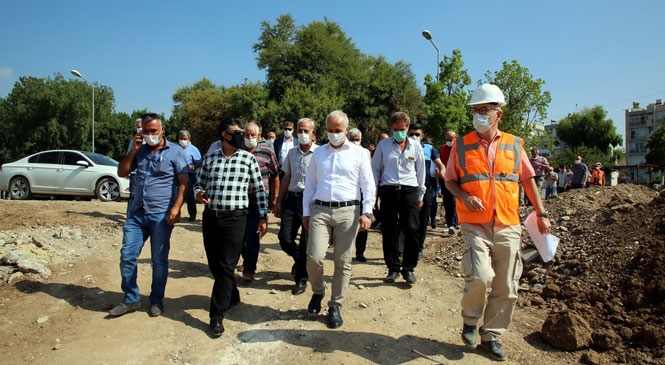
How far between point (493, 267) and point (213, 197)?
2680 mm

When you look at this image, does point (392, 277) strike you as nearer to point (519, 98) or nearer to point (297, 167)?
point (297, 167)

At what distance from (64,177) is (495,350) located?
1304 cm

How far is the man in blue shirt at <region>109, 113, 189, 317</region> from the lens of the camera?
4.70 m

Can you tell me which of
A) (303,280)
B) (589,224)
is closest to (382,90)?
(589,224)

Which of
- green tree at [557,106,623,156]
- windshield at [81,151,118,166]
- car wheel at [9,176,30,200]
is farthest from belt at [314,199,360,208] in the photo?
green tree at [557,106,623,156]

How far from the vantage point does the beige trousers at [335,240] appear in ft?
14.1

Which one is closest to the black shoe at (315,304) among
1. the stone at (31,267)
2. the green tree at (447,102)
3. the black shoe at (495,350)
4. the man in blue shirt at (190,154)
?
the black shoe at (495,350)

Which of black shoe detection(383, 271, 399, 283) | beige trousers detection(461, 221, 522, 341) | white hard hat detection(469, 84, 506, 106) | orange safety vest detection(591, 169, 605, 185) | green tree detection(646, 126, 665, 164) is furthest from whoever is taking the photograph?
green tree detection(646, 126, 665, 164)

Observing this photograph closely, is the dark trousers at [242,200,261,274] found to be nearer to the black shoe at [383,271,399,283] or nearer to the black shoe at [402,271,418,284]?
the black shoe at [383,271,399,283]

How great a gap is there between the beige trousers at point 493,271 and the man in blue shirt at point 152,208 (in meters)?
3.03

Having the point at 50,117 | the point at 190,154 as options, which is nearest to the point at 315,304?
the point at 190,154

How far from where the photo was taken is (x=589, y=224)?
7445mm

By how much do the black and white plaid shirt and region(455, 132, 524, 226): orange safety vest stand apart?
6.96 ft

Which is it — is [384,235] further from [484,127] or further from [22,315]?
[22,315]
